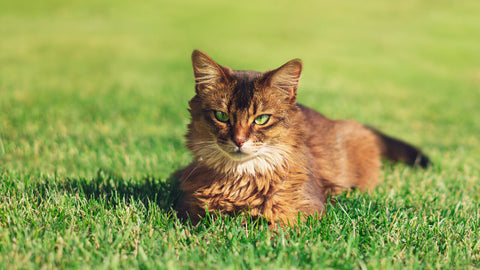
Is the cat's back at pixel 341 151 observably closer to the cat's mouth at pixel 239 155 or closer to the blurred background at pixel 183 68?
the cat's mouth at pixel 239 155

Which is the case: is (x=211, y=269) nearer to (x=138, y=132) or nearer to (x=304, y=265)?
(x=304, y=265)

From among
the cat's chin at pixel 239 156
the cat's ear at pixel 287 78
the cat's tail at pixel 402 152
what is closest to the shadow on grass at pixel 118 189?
the cat's chin at pixel 239 156

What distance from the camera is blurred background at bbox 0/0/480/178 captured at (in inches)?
213

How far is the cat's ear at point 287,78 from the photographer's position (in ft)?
9.82

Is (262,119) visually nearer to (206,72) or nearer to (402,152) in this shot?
(206,72)

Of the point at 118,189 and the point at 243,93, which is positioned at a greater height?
the point at 243,93

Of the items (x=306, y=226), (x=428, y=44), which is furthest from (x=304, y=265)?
(x=428, y=44)

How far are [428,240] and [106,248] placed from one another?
82.8 inches

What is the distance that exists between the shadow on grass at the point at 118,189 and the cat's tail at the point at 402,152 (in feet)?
8.17

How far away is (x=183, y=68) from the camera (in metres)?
13.1

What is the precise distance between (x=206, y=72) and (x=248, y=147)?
0.69 metres

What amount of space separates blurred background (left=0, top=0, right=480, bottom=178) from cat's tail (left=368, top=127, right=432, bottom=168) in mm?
572

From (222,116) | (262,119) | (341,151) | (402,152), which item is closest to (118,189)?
(222,116)

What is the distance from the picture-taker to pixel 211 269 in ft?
7.56
